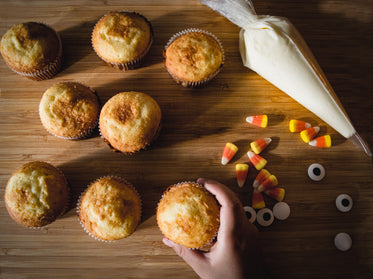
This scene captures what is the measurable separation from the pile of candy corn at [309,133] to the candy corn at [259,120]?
1.00 feet

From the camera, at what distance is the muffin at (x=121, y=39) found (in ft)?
9.53

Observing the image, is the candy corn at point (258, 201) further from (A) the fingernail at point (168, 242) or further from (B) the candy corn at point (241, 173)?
(A) the fingernail at point (168, 242)

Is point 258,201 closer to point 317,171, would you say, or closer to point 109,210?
point 317,171

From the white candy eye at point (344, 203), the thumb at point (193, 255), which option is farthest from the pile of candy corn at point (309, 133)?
the thumb at point (193, 255)

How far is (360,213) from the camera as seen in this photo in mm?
3064

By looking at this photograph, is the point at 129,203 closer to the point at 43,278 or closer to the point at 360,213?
the point at 43,278

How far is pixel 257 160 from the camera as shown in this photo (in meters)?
3.06

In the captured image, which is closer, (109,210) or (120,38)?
(109,210)

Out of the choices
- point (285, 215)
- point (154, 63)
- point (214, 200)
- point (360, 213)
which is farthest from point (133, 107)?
point (360, 213)

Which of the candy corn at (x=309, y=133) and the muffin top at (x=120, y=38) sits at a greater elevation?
the muffin top at (x=120, y=38)

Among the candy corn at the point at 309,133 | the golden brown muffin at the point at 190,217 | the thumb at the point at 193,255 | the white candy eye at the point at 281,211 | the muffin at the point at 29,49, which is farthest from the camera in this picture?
the candy corn at the point at 309,133

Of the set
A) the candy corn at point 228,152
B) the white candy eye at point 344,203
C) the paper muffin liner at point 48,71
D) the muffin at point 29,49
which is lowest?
the white candy eye at point 344,203

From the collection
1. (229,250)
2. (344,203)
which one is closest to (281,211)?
(344,203)

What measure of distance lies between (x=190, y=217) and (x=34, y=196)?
5.02ft
